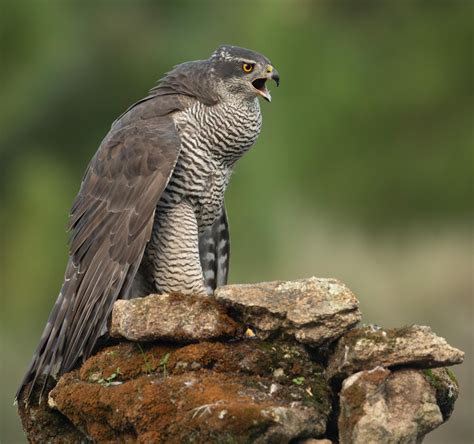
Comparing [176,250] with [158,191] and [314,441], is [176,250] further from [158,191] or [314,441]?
[314,441]

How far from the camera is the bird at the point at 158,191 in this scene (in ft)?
17.7

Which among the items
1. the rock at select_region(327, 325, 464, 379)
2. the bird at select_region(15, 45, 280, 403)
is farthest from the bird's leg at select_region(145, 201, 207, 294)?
the rock at select_region(327, 325, 464, 379)

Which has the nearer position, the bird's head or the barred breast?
the barred breast

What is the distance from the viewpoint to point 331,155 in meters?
15.0

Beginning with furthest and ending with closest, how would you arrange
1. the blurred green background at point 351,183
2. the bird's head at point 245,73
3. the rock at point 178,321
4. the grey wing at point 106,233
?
1. the blurred green background at point 351,183
2. the bird's head at point 245,73
3. the grey wing at point 106,233
4. the rock at point 178,321

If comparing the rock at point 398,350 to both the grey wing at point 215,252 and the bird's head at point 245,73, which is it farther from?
the grey wing at point 215,252

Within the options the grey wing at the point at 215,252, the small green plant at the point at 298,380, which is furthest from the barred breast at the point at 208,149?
the small green plant at the point at 298,380

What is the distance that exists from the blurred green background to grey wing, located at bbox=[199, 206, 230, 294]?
5.90 m

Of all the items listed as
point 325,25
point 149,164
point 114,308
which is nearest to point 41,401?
point 114,308

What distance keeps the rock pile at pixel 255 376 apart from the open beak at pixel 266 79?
156 cm

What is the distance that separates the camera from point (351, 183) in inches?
608

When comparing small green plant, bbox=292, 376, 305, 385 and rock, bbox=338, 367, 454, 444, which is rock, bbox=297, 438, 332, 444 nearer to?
rock, bbox=338, 367, 454, 444

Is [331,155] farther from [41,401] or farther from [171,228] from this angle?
[41,401]

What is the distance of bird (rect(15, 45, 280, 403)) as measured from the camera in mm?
5387
